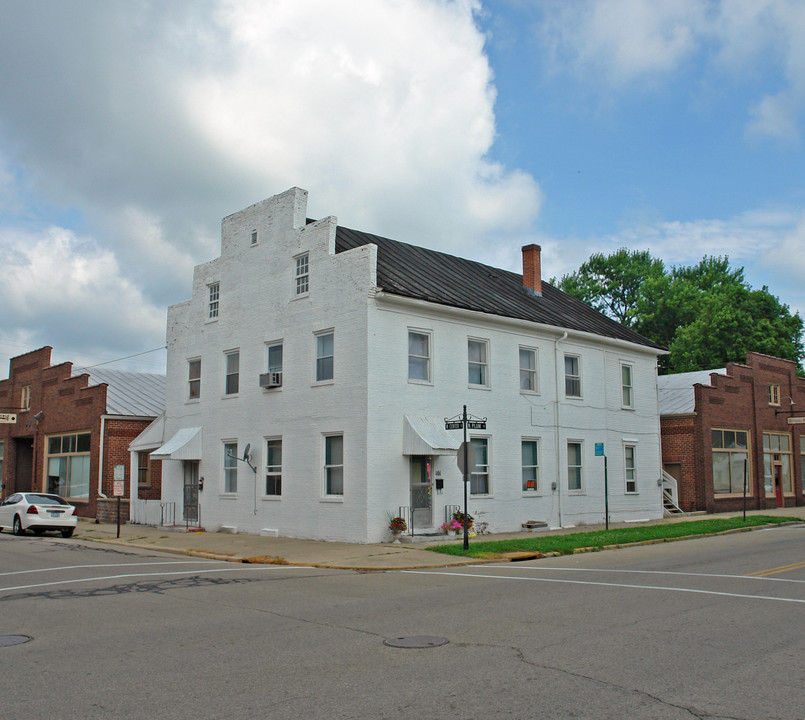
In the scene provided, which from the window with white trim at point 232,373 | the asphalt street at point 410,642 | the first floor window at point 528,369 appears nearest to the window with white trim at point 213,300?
the window with white trim at point 232,373

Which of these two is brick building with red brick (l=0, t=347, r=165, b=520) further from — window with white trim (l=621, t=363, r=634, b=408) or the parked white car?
window with white trim (l=621, t=363, r=634, b=408)

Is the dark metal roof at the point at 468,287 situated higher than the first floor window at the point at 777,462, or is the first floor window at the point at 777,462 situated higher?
the dark metal roof at the point at 468,287

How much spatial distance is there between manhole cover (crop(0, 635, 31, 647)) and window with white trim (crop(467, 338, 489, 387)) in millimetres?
16734

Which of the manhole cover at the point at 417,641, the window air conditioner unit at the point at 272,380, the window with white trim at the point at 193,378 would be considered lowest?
the manhole cover at the point at 417,641

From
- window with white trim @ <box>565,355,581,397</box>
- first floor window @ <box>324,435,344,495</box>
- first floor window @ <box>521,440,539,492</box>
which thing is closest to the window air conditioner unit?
first floor window @ <box>324,435,344,495</box>

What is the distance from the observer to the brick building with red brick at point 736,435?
111 ft

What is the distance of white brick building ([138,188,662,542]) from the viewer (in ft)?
71.6

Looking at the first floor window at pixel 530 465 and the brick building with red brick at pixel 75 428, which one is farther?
the brick building with red brick at pixel 75 428

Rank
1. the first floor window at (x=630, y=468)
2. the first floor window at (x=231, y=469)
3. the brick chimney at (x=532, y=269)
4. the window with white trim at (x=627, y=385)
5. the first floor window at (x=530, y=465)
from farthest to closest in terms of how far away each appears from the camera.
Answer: the brick chimney at (x=532, y=269)
the window with white trim at (x=627, y=385)
the first floor window at (x=630, y=468)
the first floor window at (x=231, y=469)
the first floor window at (x=530, y=465)

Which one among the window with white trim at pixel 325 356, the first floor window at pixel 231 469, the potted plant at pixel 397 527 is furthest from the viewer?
the first floor window at pixel 231 469

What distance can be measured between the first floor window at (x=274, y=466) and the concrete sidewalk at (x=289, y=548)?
4.99 feet

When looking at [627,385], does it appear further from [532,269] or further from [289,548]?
[289,548]

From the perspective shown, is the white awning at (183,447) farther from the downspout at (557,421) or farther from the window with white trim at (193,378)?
the downspout at (557,421)

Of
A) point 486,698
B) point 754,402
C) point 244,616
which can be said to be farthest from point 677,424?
point 486,698
